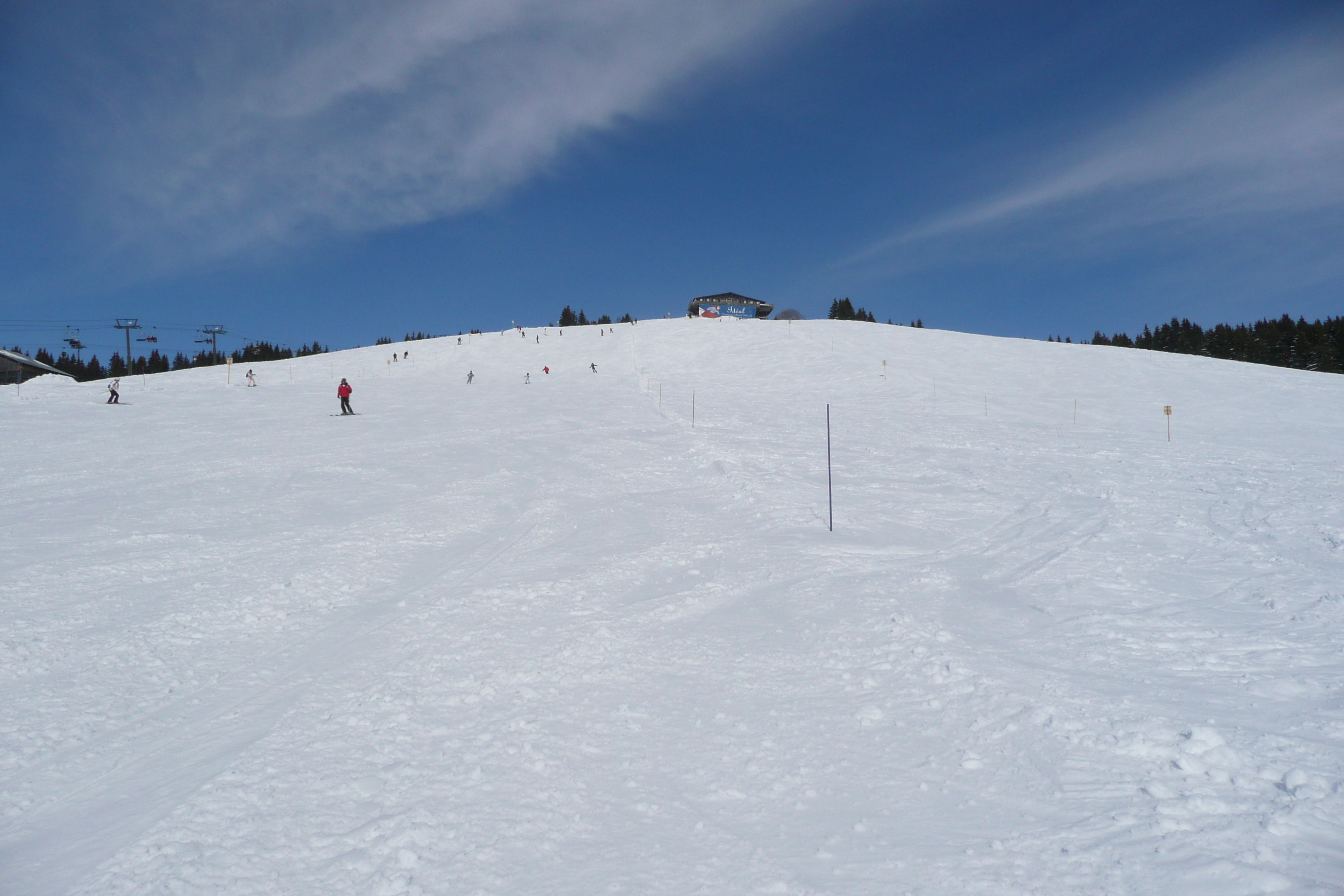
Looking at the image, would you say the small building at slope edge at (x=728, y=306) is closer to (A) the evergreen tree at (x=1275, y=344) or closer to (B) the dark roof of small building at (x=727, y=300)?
(B) the dark roof of small building at (x=727, y=300)

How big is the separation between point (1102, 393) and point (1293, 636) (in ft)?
108

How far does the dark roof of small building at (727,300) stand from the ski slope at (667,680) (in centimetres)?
7794

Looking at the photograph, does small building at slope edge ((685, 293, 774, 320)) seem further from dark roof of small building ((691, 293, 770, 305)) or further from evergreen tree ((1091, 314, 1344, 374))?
evergreen tree ((1091, 314, 1344, 374))

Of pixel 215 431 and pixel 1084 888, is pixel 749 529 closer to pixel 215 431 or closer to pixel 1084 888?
pixel 1084 888

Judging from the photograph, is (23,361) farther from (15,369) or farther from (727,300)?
(727,300)

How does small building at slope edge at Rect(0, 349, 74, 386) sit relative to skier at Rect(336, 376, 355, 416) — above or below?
above

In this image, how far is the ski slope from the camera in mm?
4305

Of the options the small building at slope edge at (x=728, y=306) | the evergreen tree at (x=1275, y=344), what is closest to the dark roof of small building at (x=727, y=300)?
the small building at slope edge at (x=728, y=306)

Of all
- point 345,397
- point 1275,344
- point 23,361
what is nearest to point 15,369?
point 23,361

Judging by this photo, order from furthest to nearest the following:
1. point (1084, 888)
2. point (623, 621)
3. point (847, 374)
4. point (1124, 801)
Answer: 1. point (847, 374)
2. point (623, 621)
3. point (1124, 801)
4. point (1084, 888)

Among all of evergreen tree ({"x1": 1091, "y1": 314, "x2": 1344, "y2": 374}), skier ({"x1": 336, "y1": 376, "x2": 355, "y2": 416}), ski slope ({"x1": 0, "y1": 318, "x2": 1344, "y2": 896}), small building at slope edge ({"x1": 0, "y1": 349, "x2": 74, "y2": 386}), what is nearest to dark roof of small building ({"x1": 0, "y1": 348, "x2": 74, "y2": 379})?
small building at slope edge ({"x1": 0, "y1": 349, "x2": 74, "y2": 386})

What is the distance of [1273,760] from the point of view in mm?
4953

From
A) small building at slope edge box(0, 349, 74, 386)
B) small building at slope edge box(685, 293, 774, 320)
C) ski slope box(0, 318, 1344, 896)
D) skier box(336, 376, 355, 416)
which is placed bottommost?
ski slope box(0, 318, 1344, 896)

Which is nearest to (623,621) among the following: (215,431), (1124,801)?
(1124,801)
